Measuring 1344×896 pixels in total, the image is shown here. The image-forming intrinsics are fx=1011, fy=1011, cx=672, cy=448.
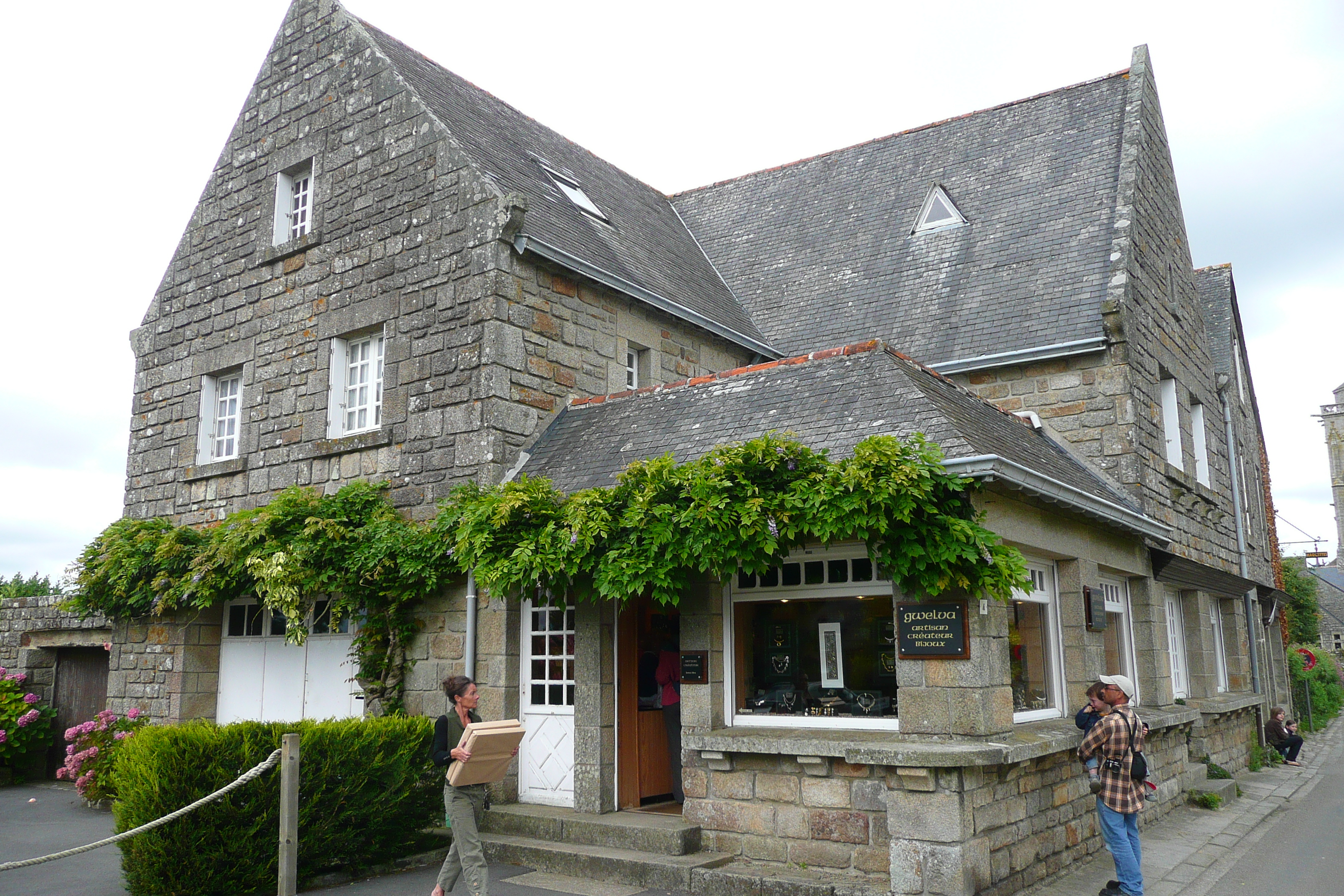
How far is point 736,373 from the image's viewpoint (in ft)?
31.3

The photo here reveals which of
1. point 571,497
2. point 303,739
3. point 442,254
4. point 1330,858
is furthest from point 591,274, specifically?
point 1330,858

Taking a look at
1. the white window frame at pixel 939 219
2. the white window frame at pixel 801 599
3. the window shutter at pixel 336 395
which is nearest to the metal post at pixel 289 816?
the white window frame at pixel 801 599

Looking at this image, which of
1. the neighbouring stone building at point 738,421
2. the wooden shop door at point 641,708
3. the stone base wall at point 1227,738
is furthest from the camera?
the stone base wall at point 1227,738

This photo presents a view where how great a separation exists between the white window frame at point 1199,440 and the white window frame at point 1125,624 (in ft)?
12.7

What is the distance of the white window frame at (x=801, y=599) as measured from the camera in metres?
7.64

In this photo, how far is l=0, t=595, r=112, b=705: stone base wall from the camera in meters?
14.5

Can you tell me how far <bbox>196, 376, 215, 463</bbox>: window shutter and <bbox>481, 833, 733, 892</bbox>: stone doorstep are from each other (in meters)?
6.80

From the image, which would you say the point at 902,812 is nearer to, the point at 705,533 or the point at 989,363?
the point at 705,533

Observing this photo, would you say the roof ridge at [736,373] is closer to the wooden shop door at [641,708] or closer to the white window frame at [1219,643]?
the wooden shop door at [641,708]

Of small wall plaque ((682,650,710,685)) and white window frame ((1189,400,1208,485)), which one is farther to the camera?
white window frame ((1189,400,1208,485))

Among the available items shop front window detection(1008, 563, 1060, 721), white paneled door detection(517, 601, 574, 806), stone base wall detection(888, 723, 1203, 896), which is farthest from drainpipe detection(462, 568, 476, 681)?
shop front window detection(1008, 563, 1060, 721)

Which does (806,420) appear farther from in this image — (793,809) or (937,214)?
(937,214)

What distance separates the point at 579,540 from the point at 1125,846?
177 inches

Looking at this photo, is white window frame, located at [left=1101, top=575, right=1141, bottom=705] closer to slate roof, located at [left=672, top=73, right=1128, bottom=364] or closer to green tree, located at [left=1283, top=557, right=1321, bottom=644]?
slate roof, located at [left=672, top=73, right=1128, bottom=364]
